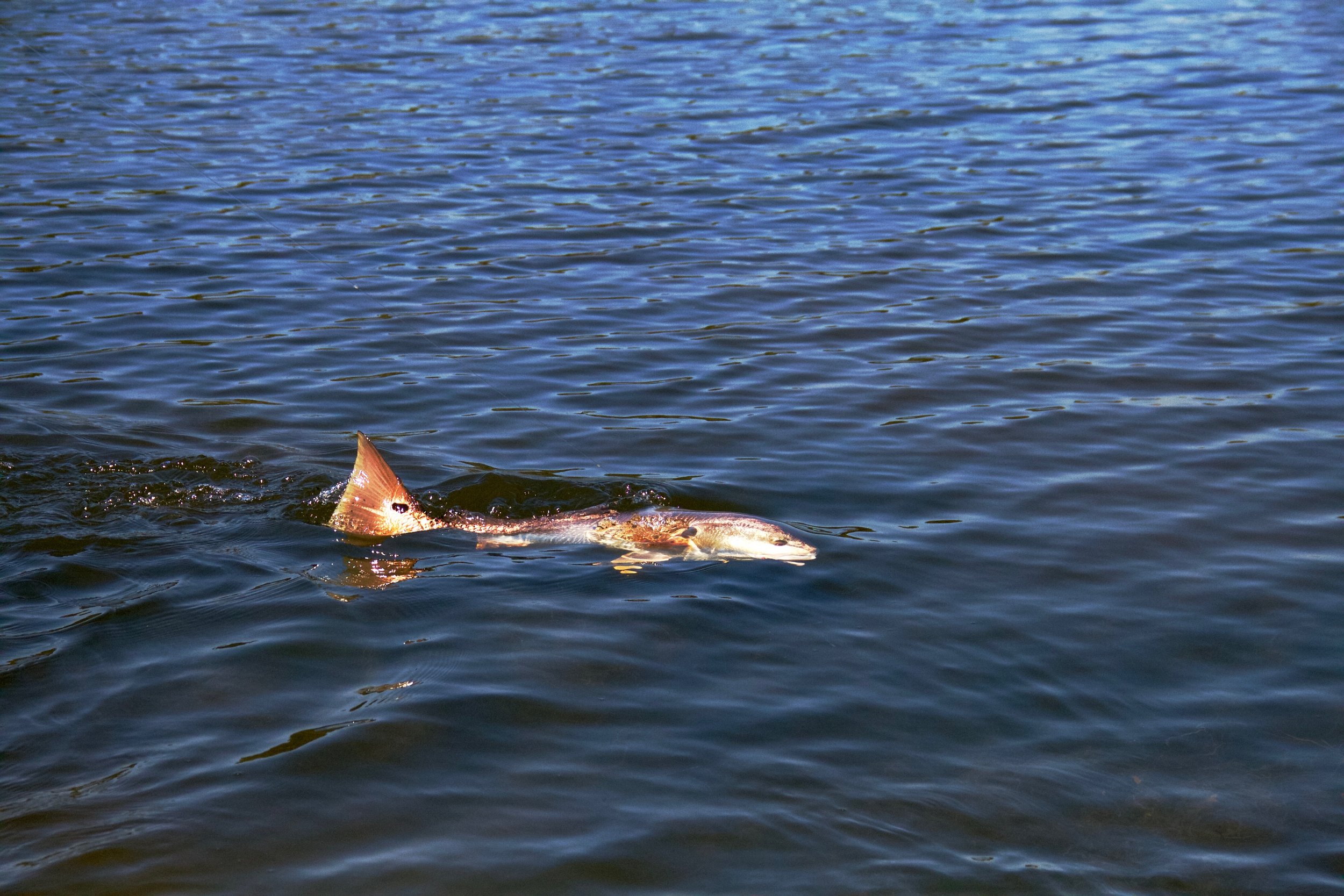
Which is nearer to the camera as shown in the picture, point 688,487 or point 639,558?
point 639,558

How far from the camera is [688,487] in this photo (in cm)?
771

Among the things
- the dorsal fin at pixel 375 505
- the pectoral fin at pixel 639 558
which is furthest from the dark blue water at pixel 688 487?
the dorsal fin at pixel 375 505

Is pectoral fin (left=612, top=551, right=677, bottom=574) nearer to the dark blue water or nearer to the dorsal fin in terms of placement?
the dark blue water

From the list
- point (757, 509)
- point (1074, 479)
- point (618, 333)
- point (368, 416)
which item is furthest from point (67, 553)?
point (1074, 479)

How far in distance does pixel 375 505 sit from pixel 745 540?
6.51 feet

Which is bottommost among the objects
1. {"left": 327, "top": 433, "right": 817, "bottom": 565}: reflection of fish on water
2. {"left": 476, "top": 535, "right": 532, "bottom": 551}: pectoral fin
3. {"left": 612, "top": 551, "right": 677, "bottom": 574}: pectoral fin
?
{"left": 612, "top": 551, "right": 677, "bottom": 574}: pectoral fin

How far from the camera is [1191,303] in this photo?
34.6 feet

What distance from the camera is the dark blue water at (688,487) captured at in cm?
488

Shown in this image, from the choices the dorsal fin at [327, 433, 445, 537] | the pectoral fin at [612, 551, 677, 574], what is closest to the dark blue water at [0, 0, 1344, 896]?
the pectoral fin at [612, 551, 677, 574]

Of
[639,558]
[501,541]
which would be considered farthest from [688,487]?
[501,541]

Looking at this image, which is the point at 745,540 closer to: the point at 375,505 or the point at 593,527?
the point at 593,527

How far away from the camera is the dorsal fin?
685 centimetres

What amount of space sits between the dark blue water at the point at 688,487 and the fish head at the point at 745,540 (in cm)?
9

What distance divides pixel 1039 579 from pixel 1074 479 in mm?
1351
